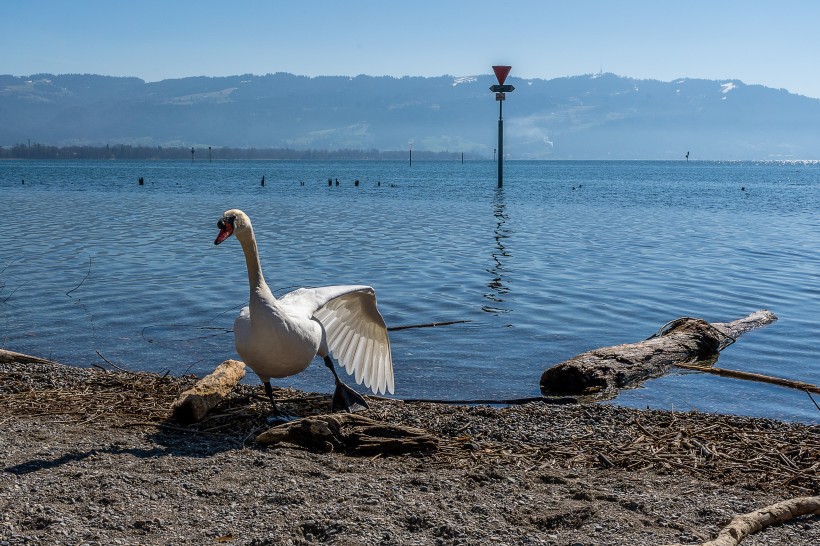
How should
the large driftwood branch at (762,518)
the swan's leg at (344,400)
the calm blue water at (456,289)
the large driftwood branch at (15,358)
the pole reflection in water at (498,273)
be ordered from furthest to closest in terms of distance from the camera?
1. the pole reflection in water at (498,273)
2. the calm blue water at (456,289)
3. the large driftwood branch at (15,358)
4. the swan's leg at (344,400)
5. the large driftwood branch at (762,518)

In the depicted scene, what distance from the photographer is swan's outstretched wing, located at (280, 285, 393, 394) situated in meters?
9.16

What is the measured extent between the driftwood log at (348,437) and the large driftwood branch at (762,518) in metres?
2.70

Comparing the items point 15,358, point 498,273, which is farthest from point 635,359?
point 498,273

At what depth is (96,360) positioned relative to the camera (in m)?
12.0

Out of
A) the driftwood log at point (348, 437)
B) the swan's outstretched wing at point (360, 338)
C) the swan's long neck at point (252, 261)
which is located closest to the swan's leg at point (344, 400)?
the swan's outstretched wing at point (360, 338)

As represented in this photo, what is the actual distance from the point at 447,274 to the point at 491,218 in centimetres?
2071

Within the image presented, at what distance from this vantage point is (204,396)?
25.8ft

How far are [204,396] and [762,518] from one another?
15.7ft

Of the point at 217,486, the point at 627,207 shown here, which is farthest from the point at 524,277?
the point at 627,207

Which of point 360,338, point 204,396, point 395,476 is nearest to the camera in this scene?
point 395,476

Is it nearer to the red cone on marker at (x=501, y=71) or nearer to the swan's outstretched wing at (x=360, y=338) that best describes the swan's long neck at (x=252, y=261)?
the swan's outstretched wing at (x=360, y=338)

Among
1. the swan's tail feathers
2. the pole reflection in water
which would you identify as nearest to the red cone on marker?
the pole reflection in water

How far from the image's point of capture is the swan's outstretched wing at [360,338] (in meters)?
9.16

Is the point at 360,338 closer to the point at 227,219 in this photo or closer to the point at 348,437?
the point at 348,437
